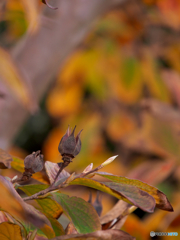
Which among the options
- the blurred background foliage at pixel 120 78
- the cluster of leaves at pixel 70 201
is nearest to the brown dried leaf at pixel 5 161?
the cluster of leaves at pixel 70 201

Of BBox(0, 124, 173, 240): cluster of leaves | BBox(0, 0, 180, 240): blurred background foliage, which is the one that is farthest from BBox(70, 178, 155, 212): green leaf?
BBox(0, 0, 180, 240): blurred background foliage

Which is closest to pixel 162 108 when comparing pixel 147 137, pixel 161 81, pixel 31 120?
pixel 147 137

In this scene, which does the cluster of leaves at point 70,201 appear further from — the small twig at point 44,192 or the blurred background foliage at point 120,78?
the blurred background foliage at point 120,78

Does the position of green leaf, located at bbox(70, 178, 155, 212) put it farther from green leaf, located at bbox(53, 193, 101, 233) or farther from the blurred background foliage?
the blurred background foliage

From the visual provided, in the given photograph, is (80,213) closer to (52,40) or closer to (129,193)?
(129,193)

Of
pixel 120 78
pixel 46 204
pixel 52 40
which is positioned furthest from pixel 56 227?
pixel 120 78
